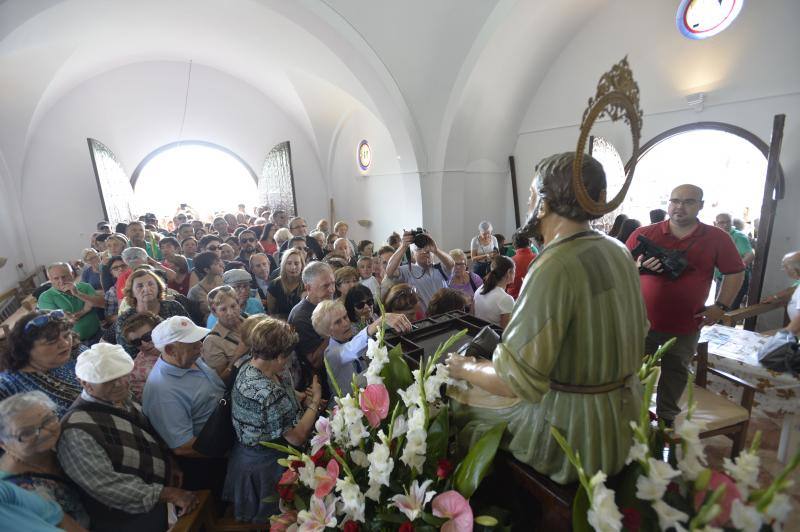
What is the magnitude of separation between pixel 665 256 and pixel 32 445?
339 cm

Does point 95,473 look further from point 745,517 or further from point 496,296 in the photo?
point 496,296

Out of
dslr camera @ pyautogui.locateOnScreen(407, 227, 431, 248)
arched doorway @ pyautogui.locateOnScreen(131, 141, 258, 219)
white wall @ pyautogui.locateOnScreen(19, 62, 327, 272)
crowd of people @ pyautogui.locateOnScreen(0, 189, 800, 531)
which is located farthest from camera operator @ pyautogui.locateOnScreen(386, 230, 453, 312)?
arched doorway @ pyautogui.locateOnScreen(131, 141, 258, 219)

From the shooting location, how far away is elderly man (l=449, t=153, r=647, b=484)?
109 centimetres

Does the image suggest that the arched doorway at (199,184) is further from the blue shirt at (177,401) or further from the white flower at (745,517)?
the white flower at (745,517)

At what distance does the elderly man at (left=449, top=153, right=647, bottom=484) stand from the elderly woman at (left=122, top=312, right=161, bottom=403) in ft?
7.44

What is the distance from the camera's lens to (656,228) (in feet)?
9.27

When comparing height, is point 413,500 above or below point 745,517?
below

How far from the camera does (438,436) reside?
4.53 feet

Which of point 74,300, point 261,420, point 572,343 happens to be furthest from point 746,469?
point 74,300

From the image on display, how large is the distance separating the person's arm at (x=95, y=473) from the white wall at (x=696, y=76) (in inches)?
307

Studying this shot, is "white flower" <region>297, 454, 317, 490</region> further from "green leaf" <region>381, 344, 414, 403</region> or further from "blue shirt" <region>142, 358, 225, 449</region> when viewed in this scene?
"blue shirt" <region>142, 358, 225, 449</region>

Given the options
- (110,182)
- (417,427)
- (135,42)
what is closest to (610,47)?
(417,427)

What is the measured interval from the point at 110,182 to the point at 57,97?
7.28 ft

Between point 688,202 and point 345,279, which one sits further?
point 345,279
